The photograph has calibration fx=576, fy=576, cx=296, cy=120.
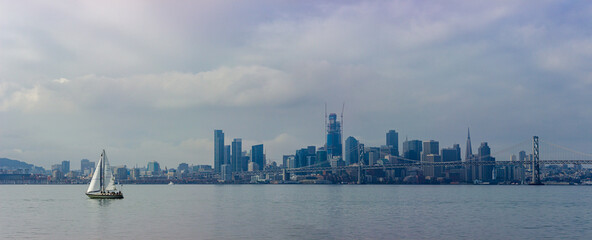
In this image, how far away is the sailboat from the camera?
8872 cm

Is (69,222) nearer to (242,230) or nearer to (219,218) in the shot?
(219,218)

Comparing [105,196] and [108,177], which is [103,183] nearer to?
[108,177]

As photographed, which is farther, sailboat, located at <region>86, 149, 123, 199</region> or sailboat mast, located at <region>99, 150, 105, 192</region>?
sailboat mast, located at <region>99, 150, 105, 192</region>

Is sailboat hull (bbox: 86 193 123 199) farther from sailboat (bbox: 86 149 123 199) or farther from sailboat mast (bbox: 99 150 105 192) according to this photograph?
sailboat mast (bbox: 99 150 105 192)

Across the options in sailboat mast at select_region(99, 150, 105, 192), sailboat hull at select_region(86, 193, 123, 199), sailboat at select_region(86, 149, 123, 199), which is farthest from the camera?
sailboat mast at select_region(99, 150, 105, 192)

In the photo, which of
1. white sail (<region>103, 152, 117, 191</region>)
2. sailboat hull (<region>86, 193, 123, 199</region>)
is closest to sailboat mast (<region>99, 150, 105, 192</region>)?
white sail (<region>103, 152, 117, 191</region>)

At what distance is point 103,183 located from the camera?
90312 millimetres

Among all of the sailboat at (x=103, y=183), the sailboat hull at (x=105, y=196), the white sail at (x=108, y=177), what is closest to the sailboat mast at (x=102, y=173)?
the sailboat at (x=103, y=183)

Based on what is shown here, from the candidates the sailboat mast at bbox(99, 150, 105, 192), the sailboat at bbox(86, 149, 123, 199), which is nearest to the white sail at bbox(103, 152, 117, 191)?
the sailboat at bbox(86, 149, 123, 199)

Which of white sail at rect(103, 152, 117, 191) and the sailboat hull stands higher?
white sail at rect(103, 152, 117, 191)

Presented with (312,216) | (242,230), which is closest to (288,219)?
(312,216)

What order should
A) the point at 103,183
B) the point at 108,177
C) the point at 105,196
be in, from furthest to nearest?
the point at 103,183
the point at 108,177
the point at 105,196

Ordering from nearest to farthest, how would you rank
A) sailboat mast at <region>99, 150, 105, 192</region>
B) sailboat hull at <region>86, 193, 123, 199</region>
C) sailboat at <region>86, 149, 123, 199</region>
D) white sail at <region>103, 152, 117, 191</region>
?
sailboat hull at <region>86, 193, 123, 199</region> < sailboat at <region>86, 149, 123, 199</region> < white sail at <region>103, 152, 117, 191</region> < sailboat mast at <region>99, 150, 105, 192</region>

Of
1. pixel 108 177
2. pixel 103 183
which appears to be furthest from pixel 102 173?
pixel 108 177
